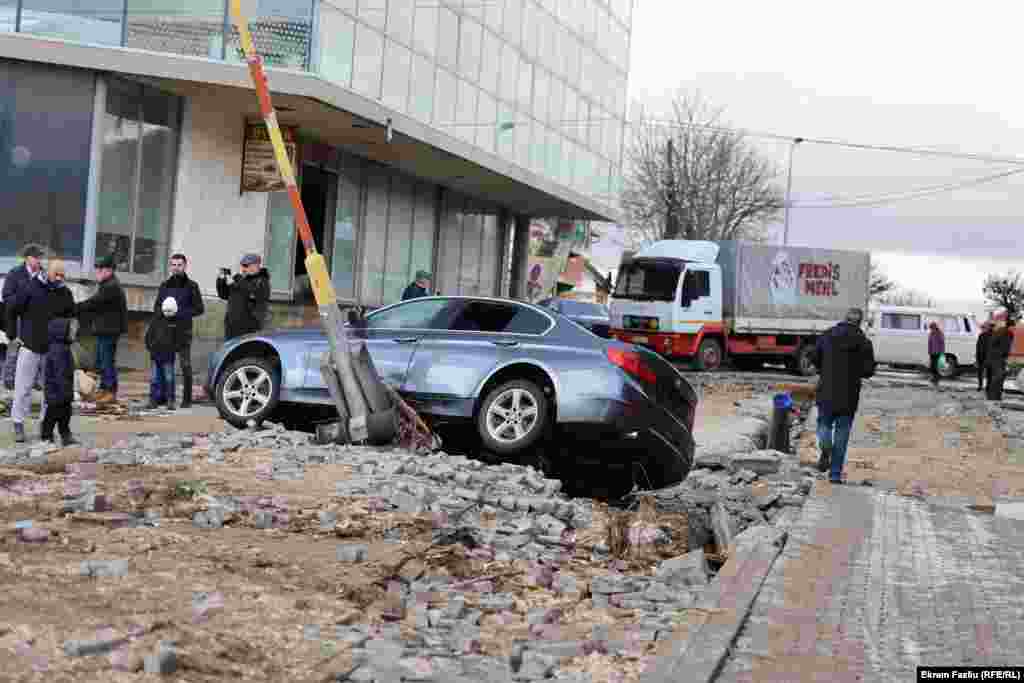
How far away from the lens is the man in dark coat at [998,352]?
2853 cm

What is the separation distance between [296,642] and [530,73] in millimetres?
27426

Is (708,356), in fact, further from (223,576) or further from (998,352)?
(223,576)

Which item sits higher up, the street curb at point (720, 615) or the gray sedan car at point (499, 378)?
the gray sedan car at point (499, 378)

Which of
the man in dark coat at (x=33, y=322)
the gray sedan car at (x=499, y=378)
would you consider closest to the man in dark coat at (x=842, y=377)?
the gray sedan car at (x=499, y=378)

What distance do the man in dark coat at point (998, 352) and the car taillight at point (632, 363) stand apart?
20.1 metres

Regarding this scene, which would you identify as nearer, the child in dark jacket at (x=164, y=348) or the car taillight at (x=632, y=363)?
the car taillight at (x=632, y=363)

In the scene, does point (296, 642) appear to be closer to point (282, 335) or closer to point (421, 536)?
point (421, 536)

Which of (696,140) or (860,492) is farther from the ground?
(696,140)

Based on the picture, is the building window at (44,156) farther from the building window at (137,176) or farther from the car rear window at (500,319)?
the car rear window at (500,319)

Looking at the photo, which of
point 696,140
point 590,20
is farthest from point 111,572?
point 696,140

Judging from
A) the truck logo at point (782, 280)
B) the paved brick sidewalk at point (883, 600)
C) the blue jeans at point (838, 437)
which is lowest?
the paved brick sidewalk at point (883, 600)

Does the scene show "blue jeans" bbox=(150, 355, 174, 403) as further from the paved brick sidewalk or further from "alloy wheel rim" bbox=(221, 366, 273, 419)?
the paved brick sidewalk

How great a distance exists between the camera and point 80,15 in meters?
19.0

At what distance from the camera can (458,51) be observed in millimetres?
27266
